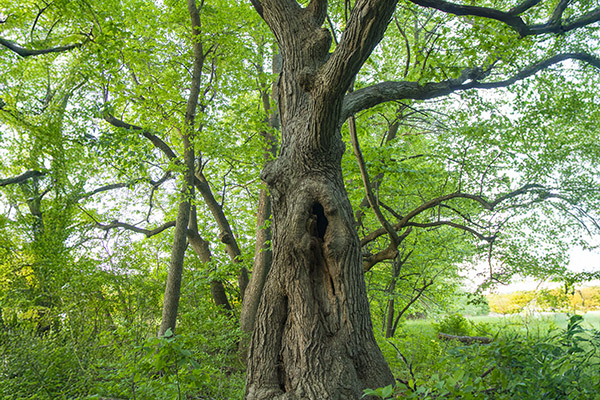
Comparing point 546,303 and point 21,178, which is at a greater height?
point 21,178

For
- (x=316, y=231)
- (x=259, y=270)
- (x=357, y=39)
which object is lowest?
(x=316, y=231)

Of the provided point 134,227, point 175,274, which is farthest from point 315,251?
point 134,227

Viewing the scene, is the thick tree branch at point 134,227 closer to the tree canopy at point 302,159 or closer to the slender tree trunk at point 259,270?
the tree canopy at point 302,159

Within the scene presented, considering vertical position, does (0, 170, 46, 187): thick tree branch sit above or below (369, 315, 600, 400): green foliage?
above

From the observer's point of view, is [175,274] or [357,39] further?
[175,274]

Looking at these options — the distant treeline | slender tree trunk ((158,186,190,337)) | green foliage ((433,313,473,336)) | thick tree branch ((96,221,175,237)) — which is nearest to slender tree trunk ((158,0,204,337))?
slender tree trunk ((158,186,190,337))

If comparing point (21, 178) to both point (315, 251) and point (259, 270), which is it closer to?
point (259, 270)

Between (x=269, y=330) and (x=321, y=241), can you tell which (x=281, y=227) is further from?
(x=269, y=330)

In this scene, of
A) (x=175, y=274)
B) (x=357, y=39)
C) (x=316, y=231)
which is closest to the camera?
(x=357, y=39)

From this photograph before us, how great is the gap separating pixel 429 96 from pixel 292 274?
289 centimetres

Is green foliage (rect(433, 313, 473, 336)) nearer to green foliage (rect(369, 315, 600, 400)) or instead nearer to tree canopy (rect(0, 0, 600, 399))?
tree canopy (rect(0, 0, 600, 399))

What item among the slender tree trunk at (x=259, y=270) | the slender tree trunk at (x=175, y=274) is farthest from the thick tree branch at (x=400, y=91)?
the slender tree trunk at (x=175, y=274)

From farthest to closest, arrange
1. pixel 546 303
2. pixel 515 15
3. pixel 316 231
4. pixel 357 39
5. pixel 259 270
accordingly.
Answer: pixel 259 270, pixel 546 303, pixel 515 15, pixel 316 231, pixel 357 39

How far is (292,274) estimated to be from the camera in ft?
12.1
